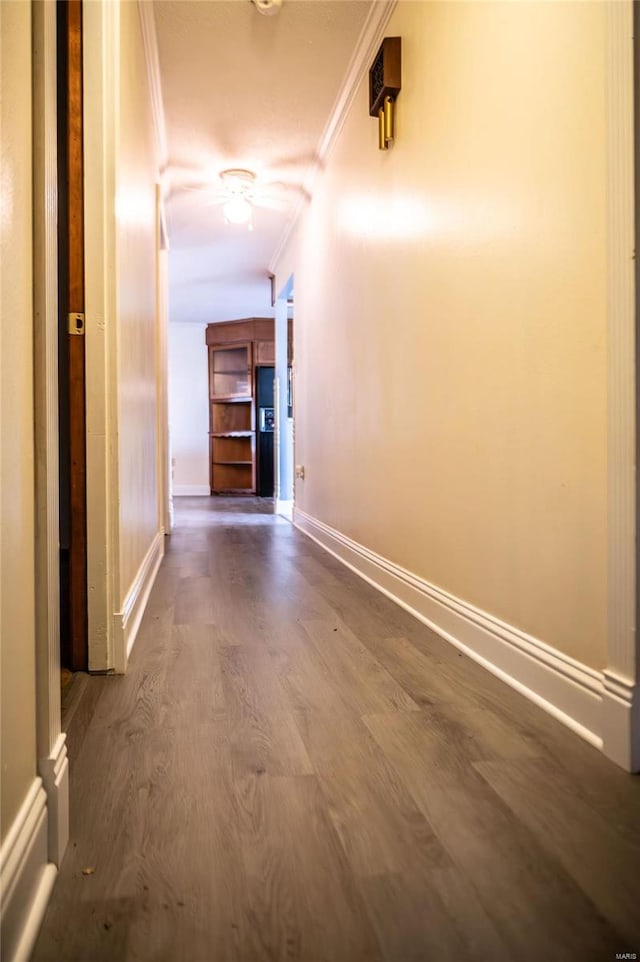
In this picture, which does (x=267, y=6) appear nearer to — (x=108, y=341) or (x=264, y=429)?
(x=108, y=341)

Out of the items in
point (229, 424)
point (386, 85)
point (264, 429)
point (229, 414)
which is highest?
point (386, 85)

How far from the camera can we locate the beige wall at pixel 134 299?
1.93 m

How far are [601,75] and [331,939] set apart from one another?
1.52 m

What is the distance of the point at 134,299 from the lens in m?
Result: 2.33

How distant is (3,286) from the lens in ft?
2.31

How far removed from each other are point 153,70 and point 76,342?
6.79 feet

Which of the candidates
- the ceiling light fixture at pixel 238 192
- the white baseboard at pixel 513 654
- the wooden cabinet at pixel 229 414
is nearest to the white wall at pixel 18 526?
the white baseboard at pixel 513 654

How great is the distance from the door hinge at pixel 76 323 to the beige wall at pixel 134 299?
0.14 metres

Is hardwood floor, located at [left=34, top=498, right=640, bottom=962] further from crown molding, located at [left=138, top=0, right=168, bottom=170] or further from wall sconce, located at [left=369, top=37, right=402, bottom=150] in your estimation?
crown molding, located at [left=138, top=0, right=168, bottom=170]

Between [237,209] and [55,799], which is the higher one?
[237,209]

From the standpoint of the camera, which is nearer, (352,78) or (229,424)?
(352,78)

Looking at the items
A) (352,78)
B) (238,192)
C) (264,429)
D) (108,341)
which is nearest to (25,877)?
(108,341)

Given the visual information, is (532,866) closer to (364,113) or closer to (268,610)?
(268,610)

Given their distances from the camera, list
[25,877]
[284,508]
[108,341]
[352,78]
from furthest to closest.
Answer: [284,508], [352,78], [108,341], [25,877]
